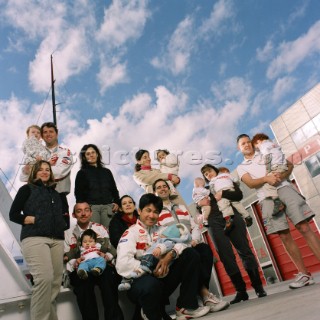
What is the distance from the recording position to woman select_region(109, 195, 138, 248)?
10.6 ft

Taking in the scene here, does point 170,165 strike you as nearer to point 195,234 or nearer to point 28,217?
point 195,234

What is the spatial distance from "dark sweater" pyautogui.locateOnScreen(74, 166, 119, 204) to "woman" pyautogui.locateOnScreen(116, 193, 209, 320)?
1019 mm

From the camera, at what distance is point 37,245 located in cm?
274

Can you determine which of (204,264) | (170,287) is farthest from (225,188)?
(170,287)

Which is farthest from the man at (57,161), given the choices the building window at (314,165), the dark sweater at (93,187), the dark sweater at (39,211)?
the building window at (314,165)

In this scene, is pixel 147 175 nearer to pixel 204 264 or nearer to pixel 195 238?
pixel 195 238

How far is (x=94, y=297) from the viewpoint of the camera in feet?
9.53

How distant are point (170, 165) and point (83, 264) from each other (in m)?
1.81

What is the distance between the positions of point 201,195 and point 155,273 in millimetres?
1655

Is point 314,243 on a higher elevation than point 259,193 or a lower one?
lower

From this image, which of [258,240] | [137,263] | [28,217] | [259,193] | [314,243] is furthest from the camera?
[258,240]

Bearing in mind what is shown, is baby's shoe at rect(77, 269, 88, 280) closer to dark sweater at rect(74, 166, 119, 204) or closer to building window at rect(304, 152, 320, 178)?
dark sweater at rect(74, 166, 119, 204)

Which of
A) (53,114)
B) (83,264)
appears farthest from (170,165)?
(53,114)

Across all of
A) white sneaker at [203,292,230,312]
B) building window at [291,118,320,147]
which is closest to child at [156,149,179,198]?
white sneaker at [203,292,230,312]
